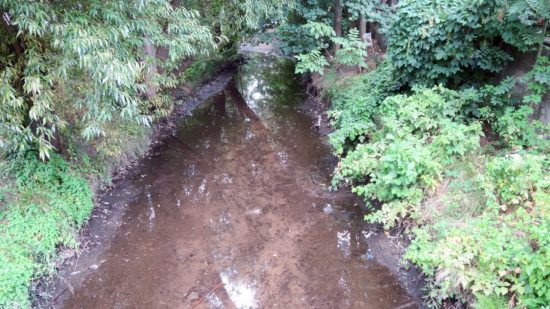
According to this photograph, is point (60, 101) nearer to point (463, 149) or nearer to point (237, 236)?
point (237, 236)

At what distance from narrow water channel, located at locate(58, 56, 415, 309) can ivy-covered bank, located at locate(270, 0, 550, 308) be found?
807 millimetres

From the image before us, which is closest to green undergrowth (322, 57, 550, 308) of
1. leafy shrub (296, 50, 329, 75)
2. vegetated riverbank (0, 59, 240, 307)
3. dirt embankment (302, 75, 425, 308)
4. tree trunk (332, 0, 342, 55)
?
dirt embankment (302, 75, 425, 308)

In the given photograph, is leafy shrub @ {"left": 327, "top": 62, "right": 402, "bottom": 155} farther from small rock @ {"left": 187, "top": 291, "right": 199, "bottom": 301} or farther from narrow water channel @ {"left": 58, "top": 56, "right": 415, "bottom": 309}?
small rock @ {"left": 187, "top": 291, "right": 199, "bottom": 301}

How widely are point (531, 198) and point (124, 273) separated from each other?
18.7 ft

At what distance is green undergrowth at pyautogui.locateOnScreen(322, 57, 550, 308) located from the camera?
396 centimetres

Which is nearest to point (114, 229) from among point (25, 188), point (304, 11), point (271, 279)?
point (25, 188)

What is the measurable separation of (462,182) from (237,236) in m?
3.60

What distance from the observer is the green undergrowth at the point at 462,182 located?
396 centimetres

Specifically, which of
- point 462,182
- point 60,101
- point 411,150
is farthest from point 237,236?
point 60,101

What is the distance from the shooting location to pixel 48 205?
18.9 feet

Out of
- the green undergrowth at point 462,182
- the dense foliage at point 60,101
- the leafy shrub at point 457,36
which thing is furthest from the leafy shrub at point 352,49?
the dense foliage at point 60,101

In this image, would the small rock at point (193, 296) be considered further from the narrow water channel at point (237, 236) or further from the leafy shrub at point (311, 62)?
the leafy shrub at point (311, 62)

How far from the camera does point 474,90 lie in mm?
6496

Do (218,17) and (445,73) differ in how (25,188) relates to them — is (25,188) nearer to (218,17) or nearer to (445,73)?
(218,17)
